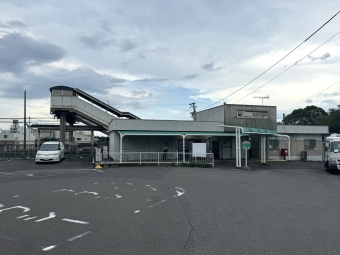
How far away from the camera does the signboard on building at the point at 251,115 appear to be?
27.0 m

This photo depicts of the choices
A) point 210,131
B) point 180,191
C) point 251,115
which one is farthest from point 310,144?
point 180,191

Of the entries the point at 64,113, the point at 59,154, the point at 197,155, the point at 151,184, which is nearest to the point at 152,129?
the point at 197,155

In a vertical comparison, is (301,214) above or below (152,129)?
below

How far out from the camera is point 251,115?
27281 millimetres

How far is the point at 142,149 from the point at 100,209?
1729 cm

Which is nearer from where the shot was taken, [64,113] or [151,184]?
[151,184]

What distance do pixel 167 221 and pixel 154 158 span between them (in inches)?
624

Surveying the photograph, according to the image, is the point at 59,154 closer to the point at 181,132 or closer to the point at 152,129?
the point at 152,129

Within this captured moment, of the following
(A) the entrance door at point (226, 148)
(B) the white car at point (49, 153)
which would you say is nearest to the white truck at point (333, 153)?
(A) the entrance door at point (226, 148)

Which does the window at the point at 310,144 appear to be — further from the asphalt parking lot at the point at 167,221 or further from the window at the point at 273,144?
the asphalt parking lot at the point at 167,221

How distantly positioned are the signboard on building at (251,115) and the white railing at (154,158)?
720 cm

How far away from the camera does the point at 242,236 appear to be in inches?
215

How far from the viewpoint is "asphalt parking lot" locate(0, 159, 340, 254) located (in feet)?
16.1

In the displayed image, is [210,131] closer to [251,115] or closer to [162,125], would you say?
[162,125]
